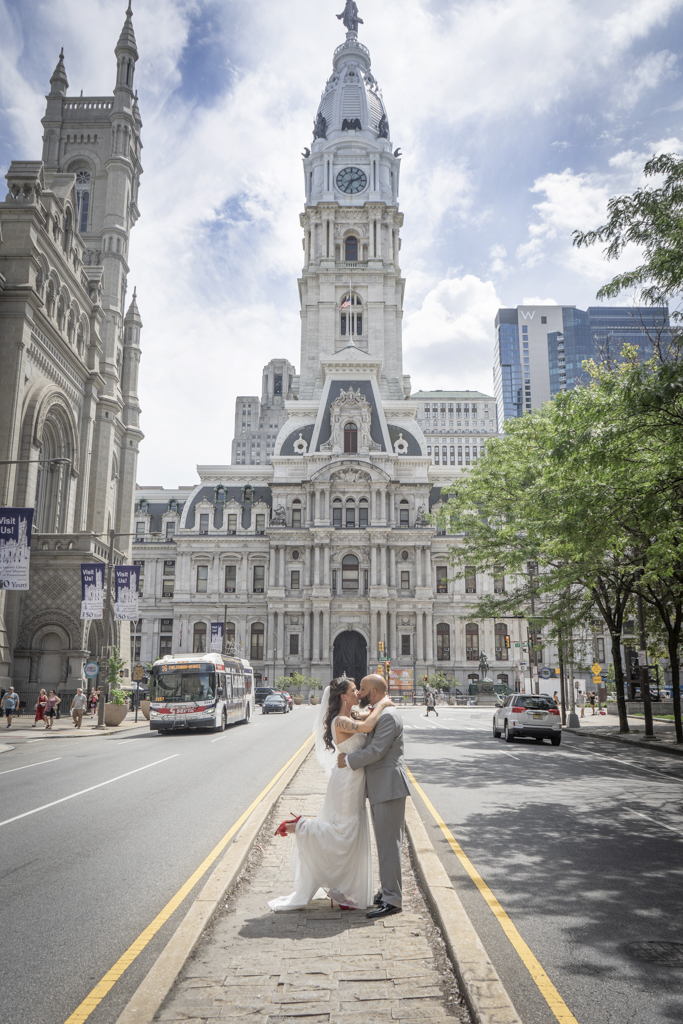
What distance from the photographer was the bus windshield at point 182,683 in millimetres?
28125

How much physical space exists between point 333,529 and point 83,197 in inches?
1342

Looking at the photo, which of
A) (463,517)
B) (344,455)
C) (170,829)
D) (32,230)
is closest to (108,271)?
(32,230)

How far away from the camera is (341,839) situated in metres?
6.12

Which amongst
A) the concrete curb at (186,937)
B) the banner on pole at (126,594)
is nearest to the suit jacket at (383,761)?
the concrete curb at (186,937)

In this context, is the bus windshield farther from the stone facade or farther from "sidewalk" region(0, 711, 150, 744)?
the stone facade

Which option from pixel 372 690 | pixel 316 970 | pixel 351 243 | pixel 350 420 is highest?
pixel 351 243

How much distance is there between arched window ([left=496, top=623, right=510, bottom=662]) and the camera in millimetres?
73812

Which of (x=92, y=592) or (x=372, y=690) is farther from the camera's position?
(x=92, y=592)

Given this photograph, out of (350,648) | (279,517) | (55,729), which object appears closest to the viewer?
(55,729)

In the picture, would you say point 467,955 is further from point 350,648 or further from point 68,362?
point 350,648

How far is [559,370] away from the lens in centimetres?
19100

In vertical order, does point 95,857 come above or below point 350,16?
below

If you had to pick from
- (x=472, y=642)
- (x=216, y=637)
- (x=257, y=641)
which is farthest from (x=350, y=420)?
(x=216, y=637)

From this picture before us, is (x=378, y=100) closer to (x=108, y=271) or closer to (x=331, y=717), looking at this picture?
(x=108, y=271)
